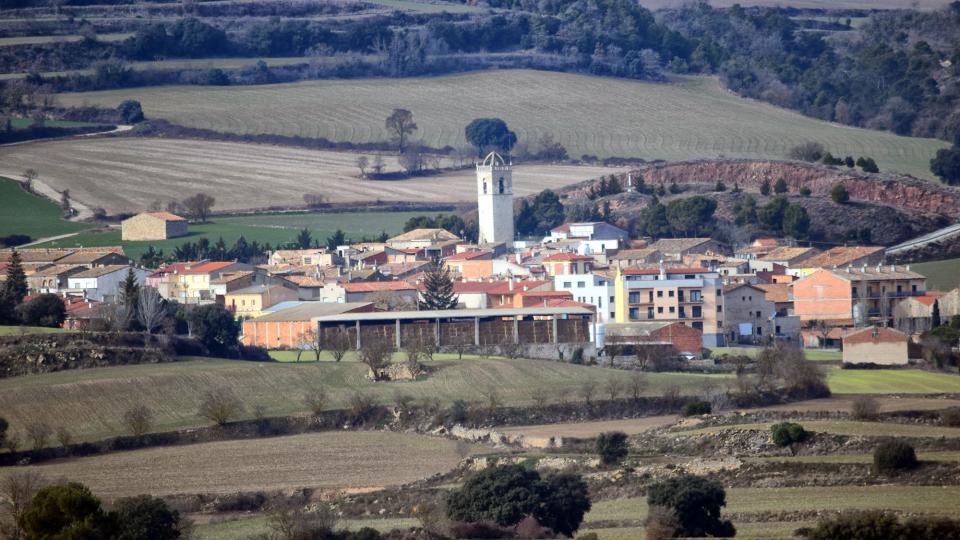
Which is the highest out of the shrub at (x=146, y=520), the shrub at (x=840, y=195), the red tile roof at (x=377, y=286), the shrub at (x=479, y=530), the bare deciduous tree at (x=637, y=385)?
the shrub at (x=146, y=520)

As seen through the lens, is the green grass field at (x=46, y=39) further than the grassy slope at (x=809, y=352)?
Yes

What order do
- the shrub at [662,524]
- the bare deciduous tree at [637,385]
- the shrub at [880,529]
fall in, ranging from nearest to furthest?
the shrub at [880,529]
the shrub at [662,524]
the bare deciduous tree at [637,385]

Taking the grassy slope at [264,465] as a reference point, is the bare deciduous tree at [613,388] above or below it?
below

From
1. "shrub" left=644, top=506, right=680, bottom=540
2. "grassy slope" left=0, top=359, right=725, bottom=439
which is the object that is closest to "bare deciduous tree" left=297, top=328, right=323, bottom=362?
"grassy slope" left=0, top=359, right=725, bottom=439

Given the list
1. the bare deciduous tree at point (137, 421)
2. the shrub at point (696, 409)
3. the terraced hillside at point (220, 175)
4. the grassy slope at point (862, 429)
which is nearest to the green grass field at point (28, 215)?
the terraced hillside at point (220, 175)

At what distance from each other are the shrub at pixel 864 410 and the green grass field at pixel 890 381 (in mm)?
4702

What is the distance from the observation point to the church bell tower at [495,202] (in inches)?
3703

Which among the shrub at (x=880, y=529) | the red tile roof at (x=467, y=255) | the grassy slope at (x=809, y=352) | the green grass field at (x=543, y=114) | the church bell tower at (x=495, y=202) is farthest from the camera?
the green grass field at (x=543, y=114)

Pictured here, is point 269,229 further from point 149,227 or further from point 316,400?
point 316,400

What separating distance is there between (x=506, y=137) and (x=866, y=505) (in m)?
96.9

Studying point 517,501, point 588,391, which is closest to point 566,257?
point 588,391

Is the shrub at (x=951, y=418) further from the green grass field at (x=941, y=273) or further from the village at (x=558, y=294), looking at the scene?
the green grass field at (x=941, y=273)

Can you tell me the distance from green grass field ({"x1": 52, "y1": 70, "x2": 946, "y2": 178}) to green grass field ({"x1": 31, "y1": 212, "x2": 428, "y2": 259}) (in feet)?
82.1

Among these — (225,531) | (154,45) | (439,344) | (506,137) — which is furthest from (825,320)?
(154,45)
